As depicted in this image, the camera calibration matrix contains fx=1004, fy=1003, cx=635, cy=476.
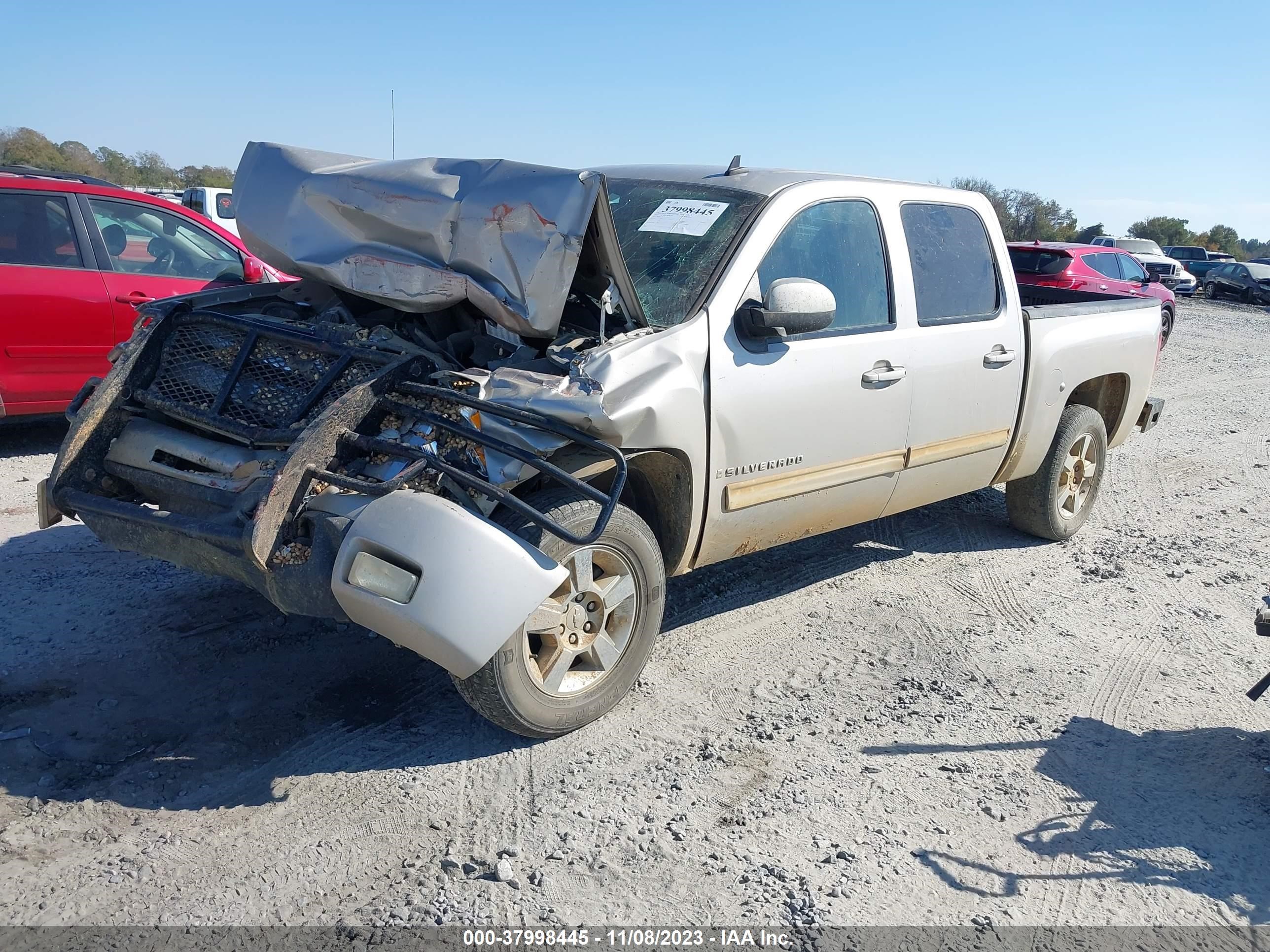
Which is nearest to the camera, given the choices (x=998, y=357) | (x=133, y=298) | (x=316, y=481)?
(x=316, y=481)

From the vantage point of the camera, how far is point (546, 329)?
3.66 metres

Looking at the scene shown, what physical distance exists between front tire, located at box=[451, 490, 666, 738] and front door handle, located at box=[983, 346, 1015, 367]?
7.43 feet

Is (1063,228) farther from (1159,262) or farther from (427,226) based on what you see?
(427,226)

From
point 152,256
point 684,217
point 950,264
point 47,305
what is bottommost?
point 47,305

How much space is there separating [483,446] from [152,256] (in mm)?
4770

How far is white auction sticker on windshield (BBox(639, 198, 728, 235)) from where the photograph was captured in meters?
4.22

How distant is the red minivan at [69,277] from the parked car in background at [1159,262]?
25066 mm

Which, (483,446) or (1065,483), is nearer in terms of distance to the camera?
(483,446)

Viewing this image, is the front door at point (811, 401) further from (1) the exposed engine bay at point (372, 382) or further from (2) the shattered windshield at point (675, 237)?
(1) the exposed engine bay at point (372, 382)

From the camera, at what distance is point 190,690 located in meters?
3.72

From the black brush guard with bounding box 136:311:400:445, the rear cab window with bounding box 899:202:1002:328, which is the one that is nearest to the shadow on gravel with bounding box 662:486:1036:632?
the rear cab window with bounding box 899:202:1002:328

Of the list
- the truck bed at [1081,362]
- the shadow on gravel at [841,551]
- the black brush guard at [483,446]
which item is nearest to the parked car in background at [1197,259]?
the truck bed at [1081,362]

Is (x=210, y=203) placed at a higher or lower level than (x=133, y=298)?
higher

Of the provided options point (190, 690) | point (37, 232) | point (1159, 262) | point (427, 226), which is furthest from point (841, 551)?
point (1159, 262)
